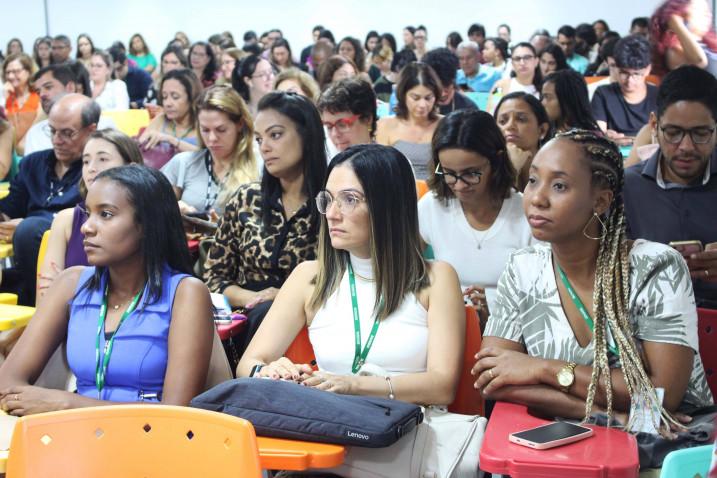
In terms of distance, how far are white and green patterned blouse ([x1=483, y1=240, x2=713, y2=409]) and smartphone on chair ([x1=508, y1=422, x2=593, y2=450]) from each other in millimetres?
328

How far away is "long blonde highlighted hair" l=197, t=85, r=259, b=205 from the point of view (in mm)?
4387

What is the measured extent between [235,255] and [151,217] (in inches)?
36.7

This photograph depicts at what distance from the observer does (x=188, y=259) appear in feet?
9.10

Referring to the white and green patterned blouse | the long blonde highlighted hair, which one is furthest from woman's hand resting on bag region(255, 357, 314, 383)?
the long blonde highlighted hair

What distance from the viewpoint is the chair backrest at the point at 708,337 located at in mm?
2629

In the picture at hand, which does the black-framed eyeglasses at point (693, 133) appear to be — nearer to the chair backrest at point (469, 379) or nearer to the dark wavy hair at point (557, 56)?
the chair backrest at point (469, 379)

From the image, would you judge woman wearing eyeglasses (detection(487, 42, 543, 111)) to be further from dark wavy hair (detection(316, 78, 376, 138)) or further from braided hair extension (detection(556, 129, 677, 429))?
braided hair extension (detection(556, 129, 677, 429))

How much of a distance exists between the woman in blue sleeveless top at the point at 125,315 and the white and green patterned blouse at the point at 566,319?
2.78 feet

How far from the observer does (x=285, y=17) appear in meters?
18.4

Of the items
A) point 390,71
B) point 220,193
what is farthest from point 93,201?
point 390,71

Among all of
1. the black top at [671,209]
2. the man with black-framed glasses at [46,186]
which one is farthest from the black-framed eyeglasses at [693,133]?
the man with black-framed glasses at [46,186]

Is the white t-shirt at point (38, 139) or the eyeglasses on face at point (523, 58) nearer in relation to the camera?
the white t-shirt at point (38, 139)

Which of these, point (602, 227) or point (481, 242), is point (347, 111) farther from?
point (602, 227)

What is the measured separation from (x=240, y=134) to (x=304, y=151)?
3.54 feet
